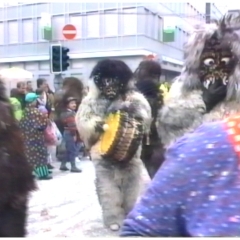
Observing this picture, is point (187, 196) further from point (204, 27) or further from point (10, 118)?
point (204, 27)

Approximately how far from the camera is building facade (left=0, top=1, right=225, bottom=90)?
76.1 feet

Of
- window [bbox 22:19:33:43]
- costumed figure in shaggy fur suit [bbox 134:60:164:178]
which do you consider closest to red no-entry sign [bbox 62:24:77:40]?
costumed figure in shaggy fur suit [bbox 134:60:164:178]

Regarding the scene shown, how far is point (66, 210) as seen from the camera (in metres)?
5.73

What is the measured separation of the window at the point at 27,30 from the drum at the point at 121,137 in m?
21.6

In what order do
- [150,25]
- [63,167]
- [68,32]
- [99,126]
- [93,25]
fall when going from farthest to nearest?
[150,25] → [93,25] → [68,32] → [63,167] → [99,126]

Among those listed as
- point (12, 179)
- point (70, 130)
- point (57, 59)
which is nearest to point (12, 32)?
point (57, 59)

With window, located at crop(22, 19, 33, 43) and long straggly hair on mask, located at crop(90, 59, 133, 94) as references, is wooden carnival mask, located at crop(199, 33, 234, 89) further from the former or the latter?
window, located at crop(22, 19, 33, 43)

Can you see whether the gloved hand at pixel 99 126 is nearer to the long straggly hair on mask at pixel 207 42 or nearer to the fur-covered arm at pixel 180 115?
the fur-covered arm at pixel 180 115

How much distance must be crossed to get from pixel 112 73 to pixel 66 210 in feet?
5.45

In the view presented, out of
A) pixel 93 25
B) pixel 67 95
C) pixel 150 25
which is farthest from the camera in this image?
pixel 150 25

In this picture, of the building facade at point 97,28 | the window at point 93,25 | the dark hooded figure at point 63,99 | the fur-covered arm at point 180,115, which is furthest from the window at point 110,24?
the fur-covered arm at point 180,115

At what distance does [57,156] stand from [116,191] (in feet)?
16.3

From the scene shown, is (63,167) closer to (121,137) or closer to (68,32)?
(121,137)

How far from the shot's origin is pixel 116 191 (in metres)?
4.82
